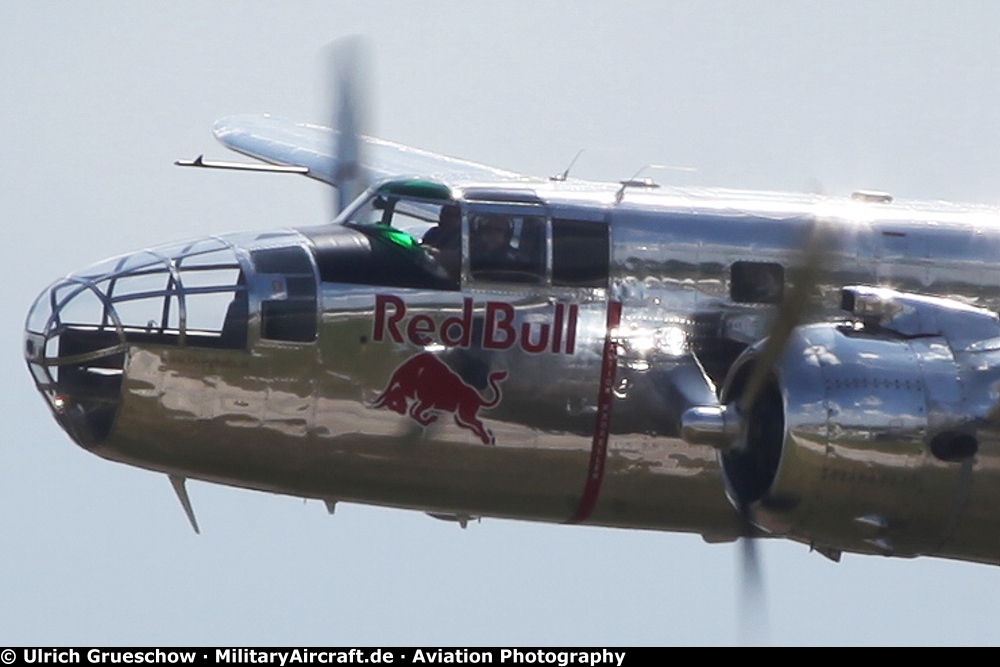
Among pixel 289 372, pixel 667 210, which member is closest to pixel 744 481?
pixel 667 210

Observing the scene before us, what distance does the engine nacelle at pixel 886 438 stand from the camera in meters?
15.0

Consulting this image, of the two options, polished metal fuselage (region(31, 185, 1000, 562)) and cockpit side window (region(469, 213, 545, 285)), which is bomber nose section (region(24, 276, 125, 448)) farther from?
cockpit side window (region(469, 213, 545, 285))

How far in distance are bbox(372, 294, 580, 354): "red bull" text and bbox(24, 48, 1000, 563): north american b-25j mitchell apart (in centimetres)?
1

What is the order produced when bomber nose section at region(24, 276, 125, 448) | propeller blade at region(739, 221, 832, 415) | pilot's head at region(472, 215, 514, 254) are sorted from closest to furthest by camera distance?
propeller blade at region(739, 221, 832, 415) < bomber nose section at region(24, 276, 125, 448) < pilot's head at region(472, 215, 514, 254)

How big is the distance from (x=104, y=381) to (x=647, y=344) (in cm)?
393

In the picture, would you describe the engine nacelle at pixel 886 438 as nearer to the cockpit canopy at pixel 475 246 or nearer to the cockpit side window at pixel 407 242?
the cockpit canopy at pixel 475 246

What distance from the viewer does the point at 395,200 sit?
16.8 meters

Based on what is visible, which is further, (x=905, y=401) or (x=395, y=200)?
(x=395, y=200)

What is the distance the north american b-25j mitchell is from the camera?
15.5 metres

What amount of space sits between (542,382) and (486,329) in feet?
1.85

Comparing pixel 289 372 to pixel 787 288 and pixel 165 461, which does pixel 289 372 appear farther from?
pixel 787 288

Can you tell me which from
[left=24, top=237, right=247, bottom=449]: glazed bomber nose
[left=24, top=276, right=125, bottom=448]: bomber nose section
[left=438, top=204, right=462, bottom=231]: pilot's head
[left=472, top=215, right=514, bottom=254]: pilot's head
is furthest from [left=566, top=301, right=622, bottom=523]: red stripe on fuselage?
[left=24, top=276, right=125, bottom=448]: bomber nose section

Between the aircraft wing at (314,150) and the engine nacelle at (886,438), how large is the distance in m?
6.05

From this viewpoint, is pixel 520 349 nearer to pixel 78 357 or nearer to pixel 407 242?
pixel 407 242
